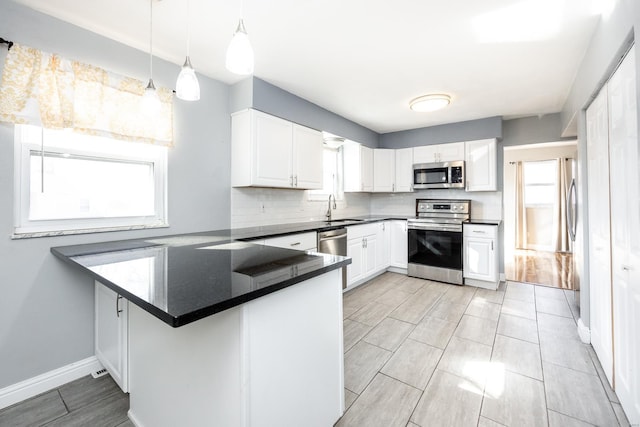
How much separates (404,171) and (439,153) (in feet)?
2.00

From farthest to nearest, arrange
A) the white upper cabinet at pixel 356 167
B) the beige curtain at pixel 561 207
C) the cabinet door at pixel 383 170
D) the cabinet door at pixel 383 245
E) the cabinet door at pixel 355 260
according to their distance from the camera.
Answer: the beige curtain at pixel 561 207 < the cabinet door at pixel 383 170 < the white upper cabinet at pixel 356 167 < the cabinet door at pixel 383 245 < the cabinet door at pixel 355 260

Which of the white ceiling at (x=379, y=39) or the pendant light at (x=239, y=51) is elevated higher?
the white ceiling at (x=379, y=39)

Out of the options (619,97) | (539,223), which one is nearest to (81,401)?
(619,97)

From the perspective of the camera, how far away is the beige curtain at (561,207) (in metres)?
6.11

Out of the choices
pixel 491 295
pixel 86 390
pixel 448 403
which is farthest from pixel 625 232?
pixel 86 390

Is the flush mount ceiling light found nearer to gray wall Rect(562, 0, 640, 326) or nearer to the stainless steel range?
gray wall Rect(562, 0, 640, 326)

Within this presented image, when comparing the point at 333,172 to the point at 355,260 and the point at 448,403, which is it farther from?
the point at 448,403

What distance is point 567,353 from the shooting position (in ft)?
7.36

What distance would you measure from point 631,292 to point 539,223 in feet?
20.7

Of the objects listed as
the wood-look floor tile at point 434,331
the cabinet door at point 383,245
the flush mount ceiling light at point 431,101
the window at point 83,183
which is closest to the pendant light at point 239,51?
the window at point 83,183

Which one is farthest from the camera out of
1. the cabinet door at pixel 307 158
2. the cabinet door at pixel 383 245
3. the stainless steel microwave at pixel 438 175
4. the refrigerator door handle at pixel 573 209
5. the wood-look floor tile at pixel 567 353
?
the cabinet door at pixel 383 245

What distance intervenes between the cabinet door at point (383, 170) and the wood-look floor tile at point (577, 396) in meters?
3.28

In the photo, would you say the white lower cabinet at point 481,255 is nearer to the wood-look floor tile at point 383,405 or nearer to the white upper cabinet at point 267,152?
the white upper cabinet at point 267,152

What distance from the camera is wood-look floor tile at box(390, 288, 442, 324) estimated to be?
9.55 feet
